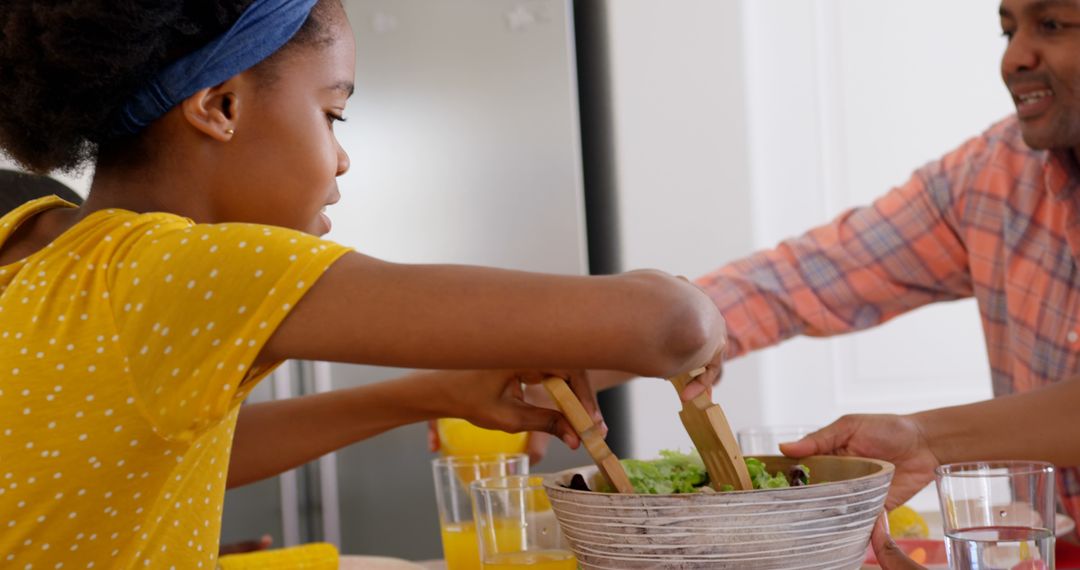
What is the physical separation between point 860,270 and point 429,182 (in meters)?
0.98

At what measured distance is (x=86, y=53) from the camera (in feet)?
3.00

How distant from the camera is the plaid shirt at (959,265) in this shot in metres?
1.78

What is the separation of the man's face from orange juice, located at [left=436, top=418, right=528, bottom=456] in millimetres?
965

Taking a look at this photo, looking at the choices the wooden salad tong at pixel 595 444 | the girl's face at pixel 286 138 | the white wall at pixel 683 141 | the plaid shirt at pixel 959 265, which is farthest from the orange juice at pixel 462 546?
the white wall at pixel 683 141

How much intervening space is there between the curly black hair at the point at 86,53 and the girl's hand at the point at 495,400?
0.36 meters

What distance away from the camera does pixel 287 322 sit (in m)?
0.79

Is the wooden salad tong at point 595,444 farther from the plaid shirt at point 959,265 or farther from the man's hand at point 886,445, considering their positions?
the plaid shirt at point 959,265

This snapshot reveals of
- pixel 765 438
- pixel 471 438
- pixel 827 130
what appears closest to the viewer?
pixel 765 438

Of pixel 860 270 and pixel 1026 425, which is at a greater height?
pixel 860 270

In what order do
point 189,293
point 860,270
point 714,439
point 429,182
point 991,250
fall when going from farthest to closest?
point 429,182 < point 860,270 < point 991,250 < point 714,439 < point 189,293

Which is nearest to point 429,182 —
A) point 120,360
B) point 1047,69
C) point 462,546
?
point 1047,69

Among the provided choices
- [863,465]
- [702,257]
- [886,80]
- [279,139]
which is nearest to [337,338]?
[279,139]

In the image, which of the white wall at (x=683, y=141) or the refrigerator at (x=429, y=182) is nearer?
the refrigerator at (x=429, y=182)

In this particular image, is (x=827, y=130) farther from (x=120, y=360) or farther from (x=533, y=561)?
(x=120, y=360)
